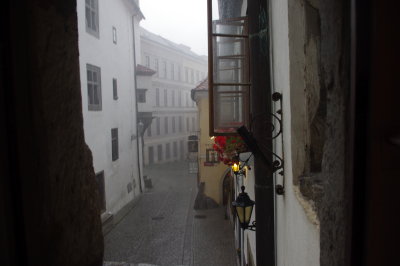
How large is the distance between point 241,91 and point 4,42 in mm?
4143

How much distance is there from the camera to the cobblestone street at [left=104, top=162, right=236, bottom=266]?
36.0ft

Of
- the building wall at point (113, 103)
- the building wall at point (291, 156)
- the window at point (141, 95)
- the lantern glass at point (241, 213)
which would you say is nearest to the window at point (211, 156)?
the building wall at point (113, 103)

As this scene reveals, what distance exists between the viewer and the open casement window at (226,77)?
484cm

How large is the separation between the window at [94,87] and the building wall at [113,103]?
211 mm

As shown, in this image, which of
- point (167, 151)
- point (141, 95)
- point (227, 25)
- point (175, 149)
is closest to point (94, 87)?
point (141, 95)

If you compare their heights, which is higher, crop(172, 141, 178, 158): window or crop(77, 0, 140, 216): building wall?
crop(77, 0, 140, 216): building wall

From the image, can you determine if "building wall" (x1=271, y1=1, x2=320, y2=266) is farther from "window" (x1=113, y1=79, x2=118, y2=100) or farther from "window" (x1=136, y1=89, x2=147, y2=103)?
"window" (x1=136, y1=89, x2=147, y2=103)

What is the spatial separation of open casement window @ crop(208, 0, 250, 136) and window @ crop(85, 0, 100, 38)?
836cm

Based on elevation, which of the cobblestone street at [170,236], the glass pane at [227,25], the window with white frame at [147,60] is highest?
the window with white frame at [147,60]

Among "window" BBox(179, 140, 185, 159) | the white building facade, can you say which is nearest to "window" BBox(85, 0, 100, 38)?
the white building facade

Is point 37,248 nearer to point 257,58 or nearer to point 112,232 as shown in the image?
point 257,58

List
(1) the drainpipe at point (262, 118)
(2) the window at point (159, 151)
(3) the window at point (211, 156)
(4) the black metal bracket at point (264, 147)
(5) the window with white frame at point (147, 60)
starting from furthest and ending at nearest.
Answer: (2) the window at point (159, 151) < (5) the window with white frame at point (147, 60) < (3) the window at point (211, 156) < (1) the drainpipe at point (262, 118) < (4) the black metal bracket at point (264, 147)

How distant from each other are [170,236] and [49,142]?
12420 mm

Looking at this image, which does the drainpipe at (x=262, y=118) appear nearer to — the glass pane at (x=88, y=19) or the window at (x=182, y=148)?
the glass pane at (x=88, y=19)
